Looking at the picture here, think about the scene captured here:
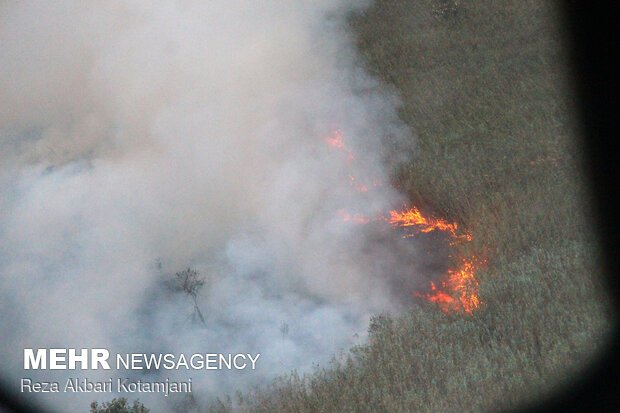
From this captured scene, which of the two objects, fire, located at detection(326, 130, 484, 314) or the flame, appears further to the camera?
the flame

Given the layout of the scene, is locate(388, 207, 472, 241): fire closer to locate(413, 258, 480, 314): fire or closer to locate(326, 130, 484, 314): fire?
A: locate(326, 130, 484, 314): fire

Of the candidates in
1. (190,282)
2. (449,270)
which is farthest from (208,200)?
(449,270)

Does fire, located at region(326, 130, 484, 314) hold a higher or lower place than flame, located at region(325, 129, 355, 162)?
lower

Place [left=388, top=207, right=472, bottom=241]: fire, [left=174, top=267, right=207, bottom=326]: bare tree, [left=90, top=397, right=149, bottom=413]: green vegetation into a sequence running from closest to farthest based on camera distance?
[left=90, top=397, right=149, bottom=413]: green vegetation → [left=388, top=207, right=472, bottom=241]: fire → [left=174, top=267, right=207, bottom=326]: bare tree

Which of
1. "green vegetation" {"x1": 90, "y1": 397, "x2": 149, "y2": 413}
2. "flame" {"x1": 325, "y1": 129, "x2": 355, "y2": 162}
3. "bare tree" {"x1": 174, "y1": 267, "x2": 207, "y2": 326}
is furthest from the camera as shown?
"flame" {"x1": 325, "y1": 129, "x2": 355, "y2": 162}

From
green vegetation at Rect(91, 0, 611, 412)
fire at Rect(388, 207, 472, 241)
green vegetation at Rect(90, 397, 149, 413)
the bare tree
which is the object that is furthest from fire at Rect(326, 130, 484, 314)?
green vegetation at Rect(90, 397, 149, 413)

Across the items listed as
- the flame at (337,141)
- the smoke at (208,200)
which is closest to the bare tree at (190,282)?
the smoke at (208,200)

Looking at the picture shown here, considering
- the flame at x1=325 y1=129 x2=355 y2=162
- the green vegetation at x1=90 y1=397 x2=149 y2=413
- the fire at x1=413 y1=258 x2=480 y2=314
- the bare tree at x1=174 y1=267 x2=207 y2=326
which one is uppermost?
the flame at x1=325 y1=129 x2=355 y2=162

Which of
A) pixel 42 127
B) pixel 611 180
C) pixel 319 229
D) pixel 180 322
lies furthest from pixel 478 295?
pixel 42 127

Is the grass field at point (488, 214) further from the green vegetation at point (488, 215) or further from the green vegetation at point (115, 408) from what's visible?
the green vegetation at point (115, 408)
